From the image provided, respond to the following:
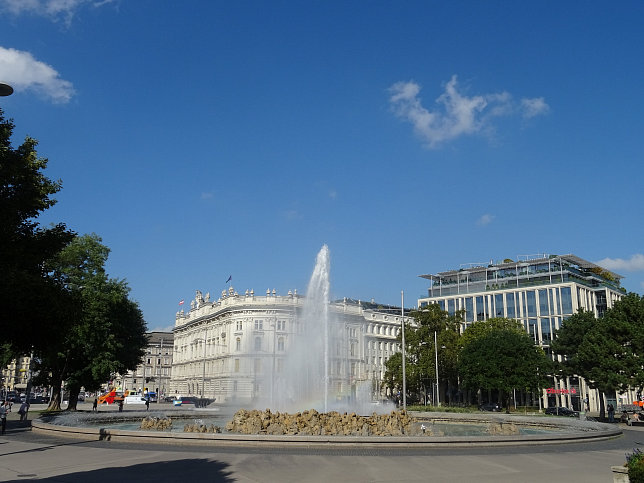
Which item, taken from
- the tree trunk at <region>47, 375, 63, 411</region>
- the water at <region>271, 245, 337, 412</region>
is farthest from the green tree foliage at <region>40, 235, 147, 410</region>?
the water at <region>271, 245, 337, 412</region>

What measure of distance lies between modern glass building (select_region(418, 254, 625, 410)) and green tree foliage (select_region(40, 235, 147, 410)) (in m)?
68.3

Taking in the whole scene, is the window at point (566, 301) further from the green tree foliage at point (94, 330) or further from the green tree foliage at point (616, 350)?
the green tree foliage at point (94, 330)

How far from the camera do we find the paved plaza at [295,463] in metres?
15.7

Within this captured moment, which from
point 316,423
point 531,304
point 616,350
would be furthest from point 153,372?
point 316,423

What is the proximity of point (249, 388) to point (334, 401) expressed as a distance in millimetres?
60826

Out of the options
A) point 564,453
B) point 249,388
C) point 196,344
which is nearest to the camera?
point 564,453

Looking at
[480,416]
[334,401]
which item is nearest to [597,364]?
[480,416]

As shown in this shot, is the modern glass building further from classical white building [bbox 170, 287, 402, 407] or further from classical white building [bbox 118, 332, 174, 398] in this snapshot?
classical white building [bbox 118, 332, 174, 398]

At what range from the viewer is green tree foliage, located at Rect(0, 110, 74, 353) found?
16.8m

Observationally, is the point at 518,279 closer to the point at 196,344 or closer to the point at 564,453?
the point at 196,344

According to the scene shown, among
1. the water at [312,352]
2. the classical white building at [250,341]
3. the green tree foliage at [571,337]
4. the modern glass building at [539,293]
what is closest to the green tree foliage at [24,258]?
the water at [312,352]

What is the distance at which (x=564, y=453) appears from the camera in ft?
71.9

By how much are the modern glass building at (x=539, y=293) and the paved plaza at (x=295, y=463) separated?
256ft

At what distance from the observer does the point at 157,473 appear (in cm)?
1594
